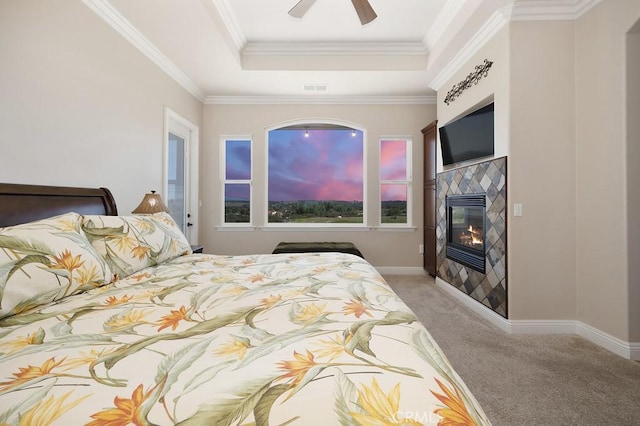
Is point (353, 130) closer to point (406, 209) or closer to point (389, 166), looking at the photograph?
point (389, 166)

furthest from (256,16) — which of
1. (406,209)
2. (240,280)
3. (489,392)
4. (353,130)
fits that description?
(489,392)

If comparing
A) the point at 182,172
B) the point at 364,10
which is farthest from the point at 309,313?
the point at 182,172

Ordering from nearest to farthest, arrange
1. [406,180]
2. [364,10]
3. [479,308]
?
[364,10] → [479,308] → [406,180]

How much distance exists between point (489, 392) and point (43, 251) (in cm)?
→ 244

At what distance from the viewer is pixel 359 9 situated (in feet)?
7.08

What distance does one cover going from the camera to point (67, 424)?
1.62 ft

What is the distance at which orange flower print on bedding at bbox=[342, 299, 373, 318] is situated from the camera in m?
0.97

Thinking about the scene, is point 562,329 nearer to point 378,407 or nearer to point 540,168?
point 540,168

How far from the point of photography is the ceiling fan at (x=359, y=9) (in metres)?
2.11

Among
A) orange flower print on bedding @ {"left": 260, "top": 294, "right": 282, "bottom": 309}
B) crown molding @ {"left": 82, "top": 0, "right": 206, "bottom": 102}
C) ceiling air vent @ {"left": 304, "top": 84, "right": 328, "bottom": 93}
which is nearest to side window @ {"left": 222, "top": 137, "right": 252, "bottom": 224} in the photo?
crown molding @ {"left": 82, "top": 0, "right": 206, "bottom": 102}

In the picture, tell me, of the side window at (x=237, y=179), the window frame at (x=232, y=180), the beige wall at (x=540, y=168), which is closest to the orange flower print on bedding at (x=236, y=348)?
the beige wall at (x=540, y=168)

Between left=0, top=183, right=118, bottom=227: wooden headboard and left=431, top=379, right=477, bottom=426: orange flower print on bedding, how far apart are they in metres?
2.18

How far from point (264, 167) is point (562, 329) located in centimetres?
414

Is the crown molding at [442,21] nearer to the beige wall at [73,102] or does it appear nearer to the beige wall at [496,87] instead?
the beige wall at [496,87]
